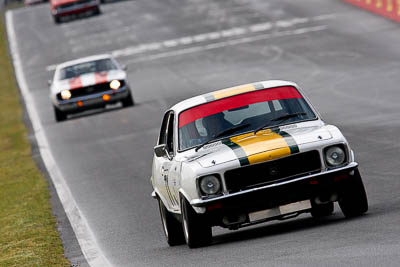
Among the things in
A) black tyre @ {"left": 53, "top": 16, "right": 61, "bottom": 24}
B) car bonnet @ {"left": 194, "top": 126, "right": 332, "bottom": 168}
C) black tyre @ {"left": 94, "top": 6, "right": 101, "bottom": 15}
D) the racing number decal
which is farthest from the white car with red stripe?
black tyre @ {"left": 94, "top": 6, "right": 101, "bottom": 15}

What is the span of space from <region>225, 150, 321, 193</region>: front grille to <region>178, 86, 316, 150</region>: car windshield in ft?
2.87

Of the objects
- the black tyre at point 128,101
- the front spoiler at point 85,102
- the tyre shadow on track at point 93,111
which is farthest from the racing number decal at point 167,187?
the tyre shadow on track at point 93,111

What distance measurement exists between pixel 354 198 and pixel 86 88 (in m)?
18.5

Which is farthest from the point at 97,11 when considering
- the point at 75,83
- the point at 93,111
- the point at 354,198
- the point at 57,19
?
the point at 354,198

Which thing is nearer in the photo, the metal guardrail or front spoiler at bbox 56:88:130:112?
front spoiler at bbox 56:88:130:112

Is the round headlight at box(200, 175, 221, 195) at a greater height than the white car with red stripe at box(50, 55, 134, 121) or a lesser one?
greater

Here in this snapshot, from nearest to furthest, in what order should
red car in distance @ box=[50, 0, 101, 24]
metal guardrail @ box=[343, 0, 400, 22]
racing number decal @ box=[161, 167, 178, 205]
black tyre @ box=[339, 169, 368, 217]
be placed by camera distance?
black tyre @ box=[339, 169, 368, 217]
racing number decal @ box=[161, 167, 178, 205]
metal guardrail @ box=[343, 0, 400, 22]
red car in distance @ box=[50, 0, 101, 24]

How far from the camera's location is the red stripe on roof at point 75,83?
90.6ft

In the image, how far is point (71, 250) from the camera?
11234 millimetres

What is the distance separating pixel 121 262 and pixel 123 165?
8.49 m

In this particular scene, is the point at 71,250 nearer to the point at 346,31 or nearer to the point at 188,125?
the point at 188,125

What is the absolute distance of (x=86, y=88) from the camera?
27609 millimetres

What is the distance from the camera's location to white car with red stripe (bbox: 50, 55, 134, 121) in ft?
90.4

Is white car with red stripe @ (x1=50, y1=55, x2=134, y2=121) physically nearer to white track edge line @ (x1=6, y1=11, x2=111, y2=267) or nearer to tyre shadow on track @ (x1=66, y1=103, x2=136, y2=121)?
tyre shadow on track @ (x1=66, y1=103, x2=136, y2=121)
